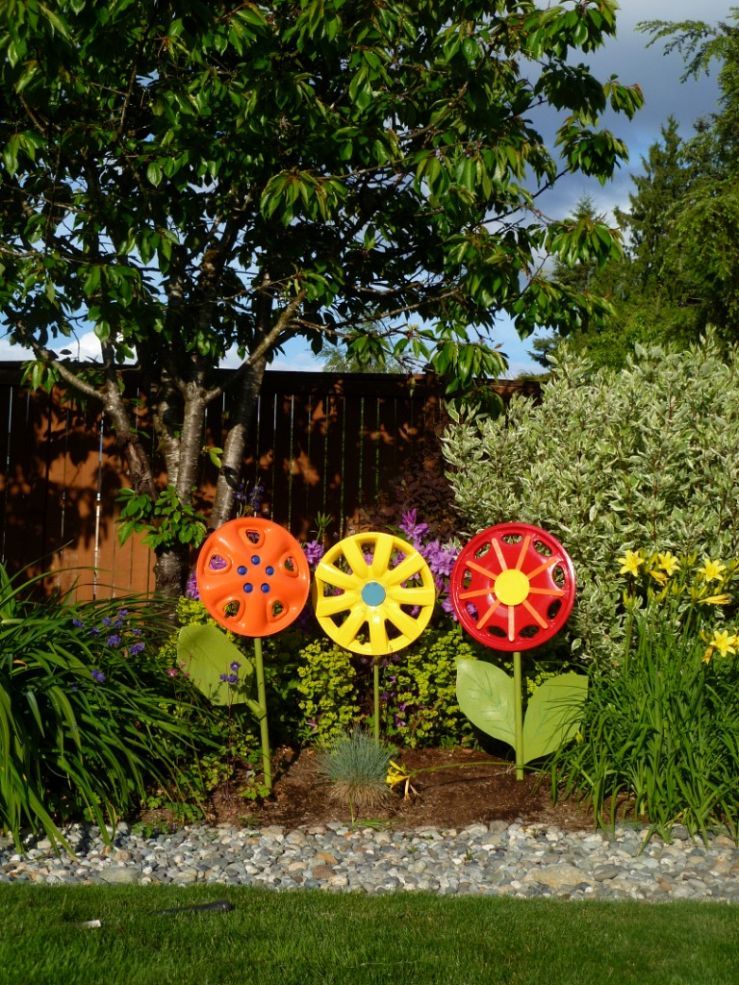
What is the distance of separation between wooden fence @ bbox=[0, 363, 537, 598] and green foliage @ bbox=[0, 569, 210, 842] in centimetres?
289

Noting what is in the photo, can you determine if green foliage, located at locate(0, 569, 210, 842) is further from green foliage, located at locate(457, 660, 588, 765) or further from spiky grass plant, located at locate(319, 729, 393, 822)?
green foliage, located at locate(457, 660, 588, 765)

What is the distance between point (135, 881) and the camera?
436 cm

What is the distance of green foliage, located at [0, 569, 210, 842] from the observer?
4805 mm

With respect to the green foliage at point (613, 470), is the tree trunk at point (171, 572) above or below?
below

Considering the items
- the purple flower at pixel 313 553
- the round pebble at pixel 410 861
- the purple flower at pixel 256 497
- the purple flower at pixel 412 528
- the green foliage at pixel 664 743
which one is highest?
the purple flower at pixel 256 497

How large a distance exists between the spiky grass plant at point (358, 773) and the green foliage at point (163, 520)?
1.86 meters

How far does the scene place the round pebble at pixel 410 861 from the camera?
14.4 ft

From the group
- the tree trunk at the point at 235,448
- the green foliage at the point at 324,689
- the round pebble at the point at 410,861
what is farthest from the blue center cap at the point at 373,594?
the tree trunk at the point at 235,448

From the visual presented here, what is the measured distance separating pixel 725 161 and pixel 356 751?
11.5 metres

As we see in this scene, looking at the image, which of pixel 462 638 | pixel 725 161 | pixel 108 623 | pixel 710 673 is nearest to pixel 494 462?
pixel 462 638

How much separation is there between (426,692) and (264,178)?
10.6ft

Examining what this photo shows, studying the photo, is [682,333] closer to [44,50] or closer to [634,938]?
[44,50]

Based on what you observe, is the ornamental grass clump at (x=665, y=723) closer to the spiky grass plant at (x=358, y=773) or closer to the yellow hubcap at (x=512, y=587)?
the yellow hubcap at (x=512, y=587)

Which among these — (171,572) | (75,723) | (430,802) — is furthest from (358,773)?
(171,572)
